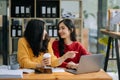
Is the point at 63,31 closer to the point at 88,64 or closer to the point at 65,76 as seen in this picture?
the point at 88,64

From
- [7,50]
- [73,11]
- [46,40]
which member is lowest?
[7,50]

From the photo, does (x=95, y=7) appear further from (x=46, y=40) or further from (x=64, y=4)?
(x=46, y=40)

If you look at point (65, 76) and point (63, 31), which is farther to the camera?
point (63, 31)

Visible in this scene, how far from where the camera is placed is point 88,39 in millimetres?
6391

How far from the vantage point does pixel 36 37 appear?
346 cm

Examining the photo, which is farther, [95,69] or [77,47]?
[77,47]

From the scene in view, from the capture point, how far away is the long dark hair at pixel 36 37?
11.2 ft

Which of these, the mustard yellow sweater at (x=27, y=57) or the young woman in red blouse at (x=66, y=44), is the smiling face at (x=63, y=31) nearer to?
the young woman in red blouse at (x=66, y=44)

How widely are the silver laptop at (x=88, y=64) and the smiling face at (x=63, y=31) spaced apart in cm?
92

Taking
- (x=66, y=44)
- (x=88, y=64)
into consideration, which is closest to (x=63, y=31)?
(x=66, y=44)

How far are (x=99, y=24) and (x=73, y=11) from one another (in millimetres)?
734

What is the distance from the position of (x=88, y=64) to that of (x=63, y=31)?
1.06 m

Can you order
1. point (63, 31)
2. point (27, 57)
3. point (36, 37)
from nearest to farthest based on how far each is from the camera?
point (27, 57), point (36, 37), point (63, 31)

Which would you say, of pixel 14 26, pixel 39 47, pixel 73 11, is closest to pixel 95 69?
pixel 39 47
